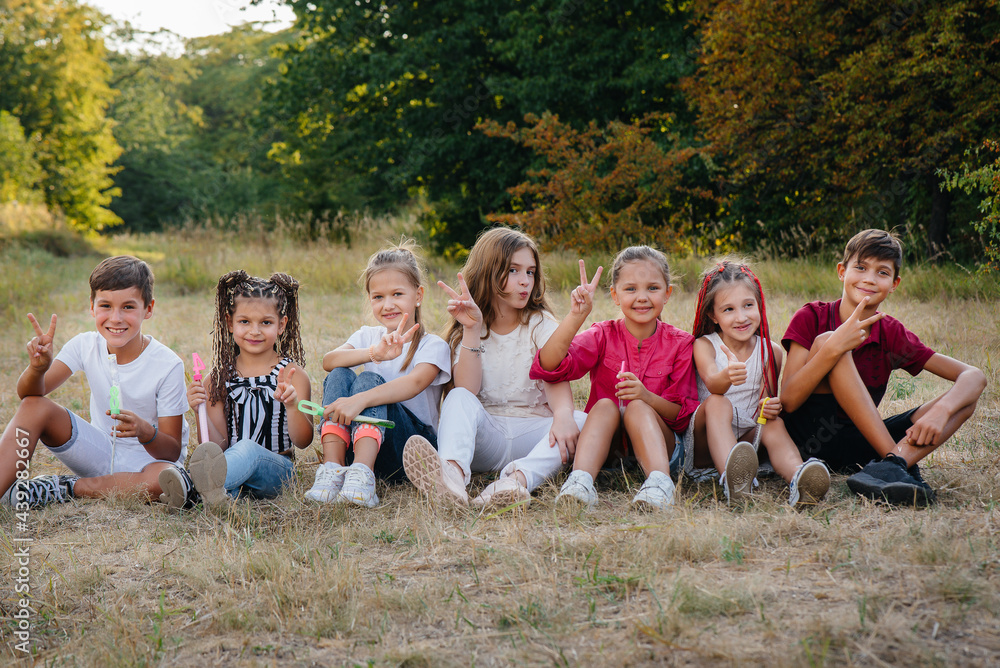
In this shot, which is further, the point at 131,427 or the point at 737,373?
the point at 131,427

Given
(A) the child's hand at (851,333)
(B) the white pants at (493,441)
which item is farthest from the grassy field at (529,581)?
(A) the child's hand at (851,333)

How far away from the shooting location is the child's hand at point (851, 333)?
3117 millimetres

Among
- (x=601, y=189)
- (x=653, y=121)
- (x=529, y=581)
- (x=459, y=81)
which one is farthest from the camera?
(x=459, y=81)

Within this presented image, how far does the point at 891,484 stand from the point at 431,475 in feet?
5.96

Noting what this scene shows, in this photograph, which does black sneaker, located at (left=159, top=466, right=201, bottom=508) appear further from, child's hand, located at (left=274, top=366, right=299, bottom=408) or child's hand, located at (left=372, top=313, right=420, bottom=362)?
child's hand, located at (left=372, top=313, right=420, bottom=362)

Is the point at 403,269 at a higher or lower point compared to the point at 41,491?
higher

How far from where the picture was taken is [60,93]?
83.9 feet

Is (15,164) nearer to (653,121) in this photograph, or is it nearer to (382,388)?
(653,121)

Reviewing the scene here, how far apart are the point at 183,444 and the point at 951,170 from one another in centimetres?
930

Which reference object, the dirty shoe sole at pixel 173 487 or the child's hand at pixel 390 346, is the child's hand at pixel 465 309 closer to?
the child's hand at pixel 390 346

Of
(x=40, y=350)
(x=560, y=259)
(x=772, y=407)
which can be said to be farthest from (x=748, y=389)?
(x=560, y=259)

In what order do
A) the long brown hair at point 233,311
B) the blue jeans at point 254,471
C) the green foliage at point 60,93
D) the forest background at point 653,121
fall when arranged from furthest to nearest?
the green foliage at point 60,93 → the forest background at point 653,121 → the long brown hair at point 233,311 → the blue jeans at point 254,471

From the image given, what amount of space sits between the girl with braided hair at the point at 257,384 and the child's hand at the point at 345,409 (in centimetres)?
18

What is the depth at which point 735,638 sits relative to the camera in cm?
195
